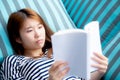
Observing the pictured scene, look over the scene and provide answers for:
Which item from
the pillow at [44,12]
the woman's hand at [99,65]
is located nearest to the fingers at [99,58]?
the woman's hand at [99,65]

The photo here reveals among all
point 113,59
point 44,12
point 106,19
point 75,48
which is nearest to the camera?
point 75,48

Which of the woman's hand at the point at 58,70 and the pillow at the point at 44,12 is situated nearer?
the woman's hand at the point at 58,70

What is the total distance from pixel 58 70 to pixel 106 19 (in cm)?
60

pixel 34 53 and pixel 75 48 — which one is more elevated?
pixel 75 48

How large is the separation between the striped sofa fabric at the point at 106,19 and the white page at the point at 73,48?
0.79ft

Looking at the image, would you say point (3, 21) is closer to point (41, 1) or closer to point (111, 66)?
point (41, 1)

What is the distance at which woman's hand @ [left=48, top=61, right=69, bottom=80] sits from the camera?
3.49 feet

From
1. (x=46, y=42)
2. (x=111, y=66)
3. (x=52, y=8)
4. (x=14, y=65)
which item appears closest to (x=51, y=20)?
(x=52, y=8)

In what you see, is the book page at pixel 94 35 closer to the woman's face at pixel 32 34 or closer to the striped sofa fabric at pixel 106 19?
the striped sofa fabric at pixel 106 19

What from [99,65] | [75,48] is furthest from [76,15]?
[75,48]

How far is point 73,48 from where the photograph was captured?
107cm

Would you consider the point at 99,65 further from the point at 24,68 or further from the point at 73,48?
the point at 24,68

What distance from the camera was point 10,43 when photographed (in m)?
1.53

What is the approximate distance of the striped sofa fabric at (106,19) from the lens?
131 centimetres
